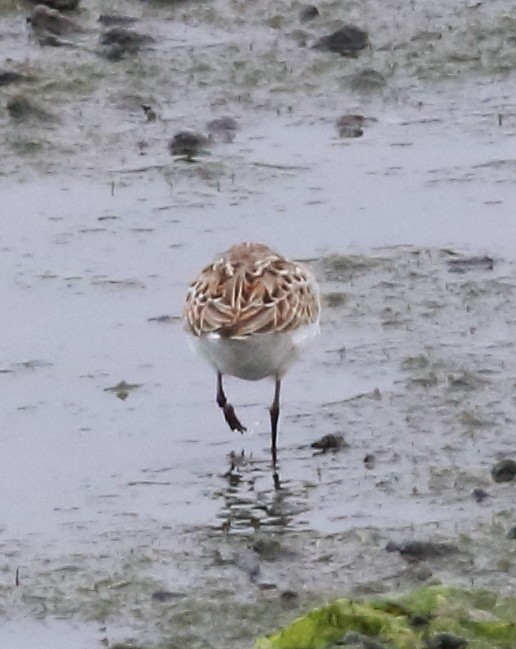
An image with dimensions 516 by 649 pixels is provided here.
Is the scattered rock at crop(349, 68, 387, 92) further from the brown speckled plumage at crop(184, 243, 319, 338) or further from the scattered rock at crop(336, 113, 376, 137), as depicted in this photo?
the brown speckled plumage at crop(184, 243, 319, 338)

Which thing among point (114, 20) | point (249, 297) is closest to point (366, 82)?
point (114, 20)

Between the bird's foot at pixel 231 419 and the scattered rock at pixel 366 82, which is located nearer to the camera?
the bird's foot at pixel 231 419

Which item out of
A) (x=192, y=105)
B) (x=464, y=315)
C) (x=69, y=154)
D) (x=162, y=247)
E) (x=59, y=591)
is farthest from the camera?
(x=192, y=105)

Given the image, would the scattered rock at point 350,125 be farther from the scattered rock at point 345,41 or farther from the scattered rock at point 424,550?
the scattered rock at point 424,550

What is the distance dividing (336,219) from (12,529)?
13.3ft

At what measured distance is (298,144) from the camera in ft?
42.0

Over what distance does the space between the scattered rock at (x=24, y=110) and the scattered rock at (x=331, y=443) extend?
4647mm

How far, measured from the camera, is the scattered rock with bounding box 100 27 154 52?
1423 centimetres

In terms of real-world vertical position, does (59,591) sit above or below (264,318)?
below

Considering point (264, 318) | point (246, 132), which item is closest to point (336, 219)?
point (246, 132)

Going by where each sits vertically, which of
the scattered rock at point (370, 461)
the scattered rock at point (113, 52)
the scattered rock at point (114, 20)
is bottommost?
the scattered rock at point (370, 461)

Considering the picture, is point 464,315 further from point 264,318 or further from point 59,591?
point 59,591

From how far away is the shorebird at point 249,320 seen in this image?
8.81 metres

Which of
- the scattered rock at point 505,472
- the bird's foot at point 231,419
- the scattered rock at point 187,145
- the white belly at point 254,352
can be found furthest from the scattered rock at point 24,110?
the scattered rock at point 505,472
